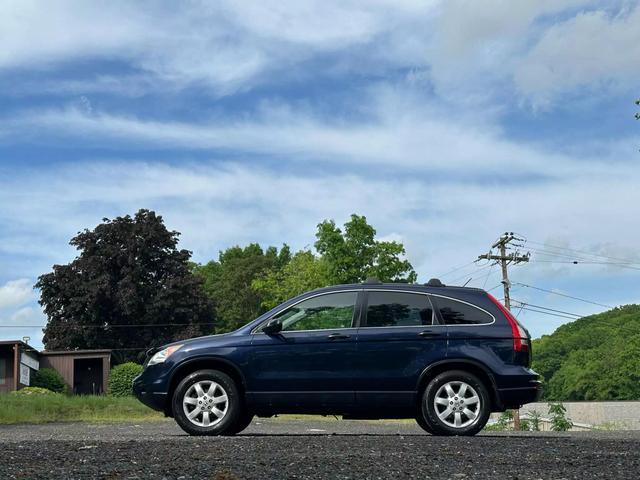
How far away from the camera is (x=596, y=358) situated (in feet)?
351

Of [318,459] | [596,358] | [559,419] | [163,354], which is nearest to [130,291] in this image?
[559,419]

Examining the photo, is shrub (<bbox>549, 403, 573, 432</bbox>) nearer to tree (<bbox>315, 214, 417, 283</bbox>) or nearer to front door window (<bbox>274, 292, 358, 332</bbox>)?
front door window (<bbox>274, 292, 358, 332</bbox>)

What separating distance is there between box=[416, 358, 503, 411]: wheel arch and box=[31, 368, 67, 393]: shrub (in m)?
44.8

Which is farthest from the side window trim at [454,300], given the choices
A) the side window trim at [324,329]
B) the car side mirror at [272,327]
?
the car side mirror at [272,327]

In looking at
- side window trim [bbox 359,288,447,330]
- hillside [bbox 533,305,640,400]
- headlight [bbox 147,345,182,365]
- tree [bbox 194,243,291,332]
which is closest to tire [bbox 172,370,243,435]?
headlight [bbox 147,345,182,365]

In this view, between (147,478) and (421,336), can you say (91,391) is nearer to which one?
(421,336)

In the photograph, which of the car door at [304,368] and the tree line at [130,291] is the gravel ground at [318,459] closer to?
the car door at [304,368]

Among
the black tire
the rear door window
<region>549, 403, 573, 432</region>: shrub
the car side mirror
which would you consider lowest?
<region>549, 403, 573, 432</region>: shrub

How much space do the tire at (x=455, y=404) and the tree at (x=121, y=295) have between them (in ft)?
173

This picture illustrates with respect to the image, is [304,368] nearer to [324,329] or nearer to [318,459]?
[324,329]

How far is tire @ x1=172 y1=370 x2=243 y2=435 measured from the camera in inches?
412

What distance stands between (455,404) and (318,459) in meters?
3.94

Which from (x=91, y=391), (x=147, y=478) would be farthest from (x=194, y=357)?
(x=91, y=391)

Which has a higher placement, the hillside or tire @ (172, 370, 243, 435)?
the hillside
